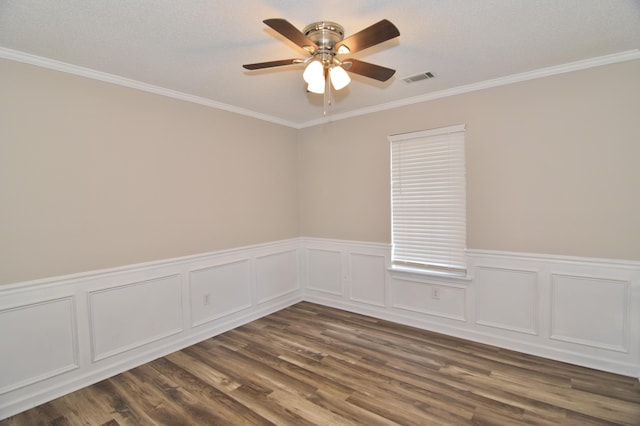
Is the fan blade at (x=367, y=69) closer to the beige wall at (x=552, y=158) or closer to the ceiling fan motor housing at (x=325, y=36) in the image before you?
the ceiling fan motor housing at (x=325, y=36)

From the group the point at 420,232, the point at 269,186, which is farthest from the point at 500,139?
the point at 269,186

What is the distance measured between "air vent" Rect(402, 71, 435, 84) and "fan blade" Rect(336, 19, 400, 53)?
1362mm

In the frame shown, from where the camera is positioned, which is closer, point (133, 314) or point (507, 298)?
point (133, 314)

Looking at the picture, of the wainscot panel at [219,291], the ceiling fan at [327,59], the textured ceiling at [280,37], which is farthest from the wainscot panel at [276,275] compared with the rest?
the ceiling fan at [327,59]

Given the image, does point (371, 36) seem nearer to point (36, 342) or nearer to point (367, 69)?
point (367, 69)

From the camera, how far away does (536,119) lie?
9.84ft

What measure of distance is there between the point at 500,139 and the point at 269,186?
2.87 meters

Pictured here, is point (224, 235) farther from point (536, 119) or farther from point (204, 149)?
point (536, 119)

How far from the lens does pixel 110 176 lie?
9.41 feet

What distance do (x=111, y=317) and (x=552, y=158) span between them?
4.35 metres

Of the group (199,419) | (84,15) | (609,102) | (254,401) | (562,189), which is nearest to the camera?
(84,15)

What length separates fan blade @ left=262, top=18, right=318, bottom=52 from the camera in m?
1.57

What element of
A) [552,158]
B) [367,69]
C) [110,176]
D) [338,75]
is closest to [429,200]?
[552,158]

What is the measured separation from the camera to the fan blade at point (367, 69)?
2.10m
